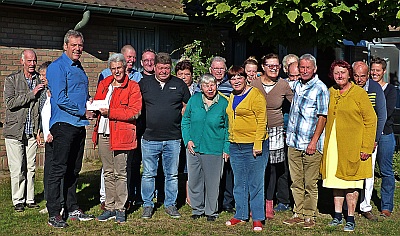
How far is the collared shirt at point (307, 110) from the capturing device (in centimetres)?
683

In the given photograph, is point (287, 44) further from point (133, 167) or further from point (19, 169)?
point (19, 169)

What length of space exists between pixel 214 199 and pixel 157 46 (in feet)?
17.7

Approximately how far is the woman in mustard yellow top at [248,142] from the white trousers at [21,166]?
2719mm

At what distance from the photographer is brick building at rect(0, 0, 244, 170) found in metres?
10.1

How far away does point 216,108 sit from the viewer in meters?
7.11

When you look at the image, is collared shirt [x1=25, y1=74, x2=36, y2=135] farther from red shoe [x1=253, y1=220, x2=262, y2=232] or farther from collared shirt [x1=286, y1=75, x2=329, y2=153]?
collared shirt [x1=286, y1=75, x2=329, y2=153]

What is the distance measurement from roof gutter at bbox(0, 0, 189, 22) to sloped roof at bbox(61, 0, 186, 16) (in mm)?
69

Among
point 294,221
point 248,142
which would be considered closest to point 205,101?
point 248,142

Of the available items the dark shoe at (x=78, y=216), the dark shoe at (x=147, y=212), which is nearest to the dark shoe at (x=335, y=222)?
the dark shoe at (x=147, y=212)

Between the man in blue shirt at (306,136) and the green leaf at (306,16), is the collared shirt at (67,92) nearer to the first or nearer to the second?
the man in blue shirt at (306,136)

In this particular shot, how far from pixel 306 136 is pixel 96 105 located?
2.50 m

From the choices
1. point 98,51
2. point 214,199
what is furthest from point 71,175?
point 98,51

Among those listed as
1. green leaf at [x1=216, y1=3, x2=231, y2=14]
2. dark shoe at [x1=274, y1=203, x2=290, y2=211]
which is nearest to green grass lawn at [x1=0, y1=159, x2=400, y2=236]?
dark shoe at [x1=274, y1=203, x2=290, y2=211]

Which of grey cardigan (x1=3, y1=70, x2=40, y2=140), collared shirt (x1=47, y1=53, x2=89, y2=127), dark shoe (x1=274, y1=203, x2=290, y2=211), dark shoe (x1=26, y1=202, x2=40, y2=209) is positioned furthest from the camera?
dark shoe (x1=274, y1=203, x2=290, y2=211)
